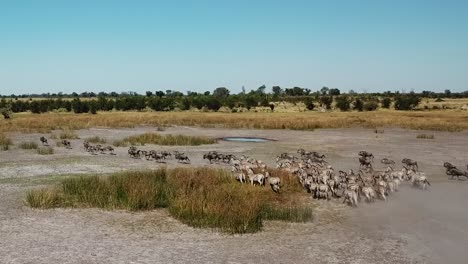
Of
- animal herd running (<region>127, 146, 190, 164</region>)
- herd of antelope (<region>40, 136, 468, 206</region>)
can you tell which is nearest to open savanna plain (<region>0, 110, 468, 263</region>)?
herd of antelope (<region>40, 136, 468, 206</region>)

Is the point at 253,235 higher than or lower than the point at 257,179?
lower

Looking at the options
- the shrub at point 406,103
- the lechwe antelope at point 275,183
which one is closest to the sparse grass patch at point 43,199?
the lechwe antelope at point 275,183

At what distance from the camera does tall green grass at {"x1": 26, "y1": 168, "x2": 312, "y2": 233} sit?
15258 millimetres

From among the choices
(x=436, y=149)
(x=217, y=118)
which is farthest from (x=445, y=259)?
(x=217, y=118)

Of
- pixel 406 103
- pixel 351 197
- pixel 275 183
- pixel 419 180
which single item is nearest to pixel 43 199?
pixel 275 183

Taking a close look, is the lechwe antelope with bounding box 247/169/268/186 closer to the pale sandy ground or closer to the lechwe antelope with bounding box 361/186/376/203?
the pale sandy ground

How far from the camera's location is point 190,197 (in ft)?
55.9

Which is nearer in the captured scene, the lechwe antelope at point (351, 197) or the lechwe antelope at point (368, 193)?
the lechwe antelope at point (351, 197)

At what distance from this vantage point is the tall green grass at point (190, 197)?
15.3 meters

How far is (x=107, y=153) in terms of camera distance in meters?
32.6

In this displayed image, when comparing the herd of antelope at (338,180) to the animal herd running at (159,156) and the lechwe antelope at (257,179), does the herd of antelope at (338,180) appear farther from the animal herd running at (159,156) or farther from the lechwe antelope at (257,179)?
the animal herd running at (159,156)

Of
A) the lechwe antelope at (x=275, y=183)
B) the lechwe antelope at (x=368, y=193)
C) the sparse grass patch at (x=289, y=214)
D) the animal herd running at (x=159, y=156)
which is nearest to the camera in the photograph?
the sparse grass patch at (x=289, y=214)

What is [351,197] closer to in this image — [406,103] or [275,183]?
[275,183]

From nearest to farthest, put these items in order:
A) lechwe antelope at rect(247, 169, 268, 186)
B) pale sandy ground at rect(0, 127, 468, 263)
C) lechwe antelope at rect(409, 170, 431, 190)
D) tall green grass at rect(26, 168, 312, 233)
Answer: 1. pale sandy ground at rect(0, 127, 468, 263)
2. tall green grass at rect(26, 168, 312, 233)
3. lechwe antelope at rect(247, 169, 268, 186)
4. lechwe antelope at rect(409, 170, 431, 190)
